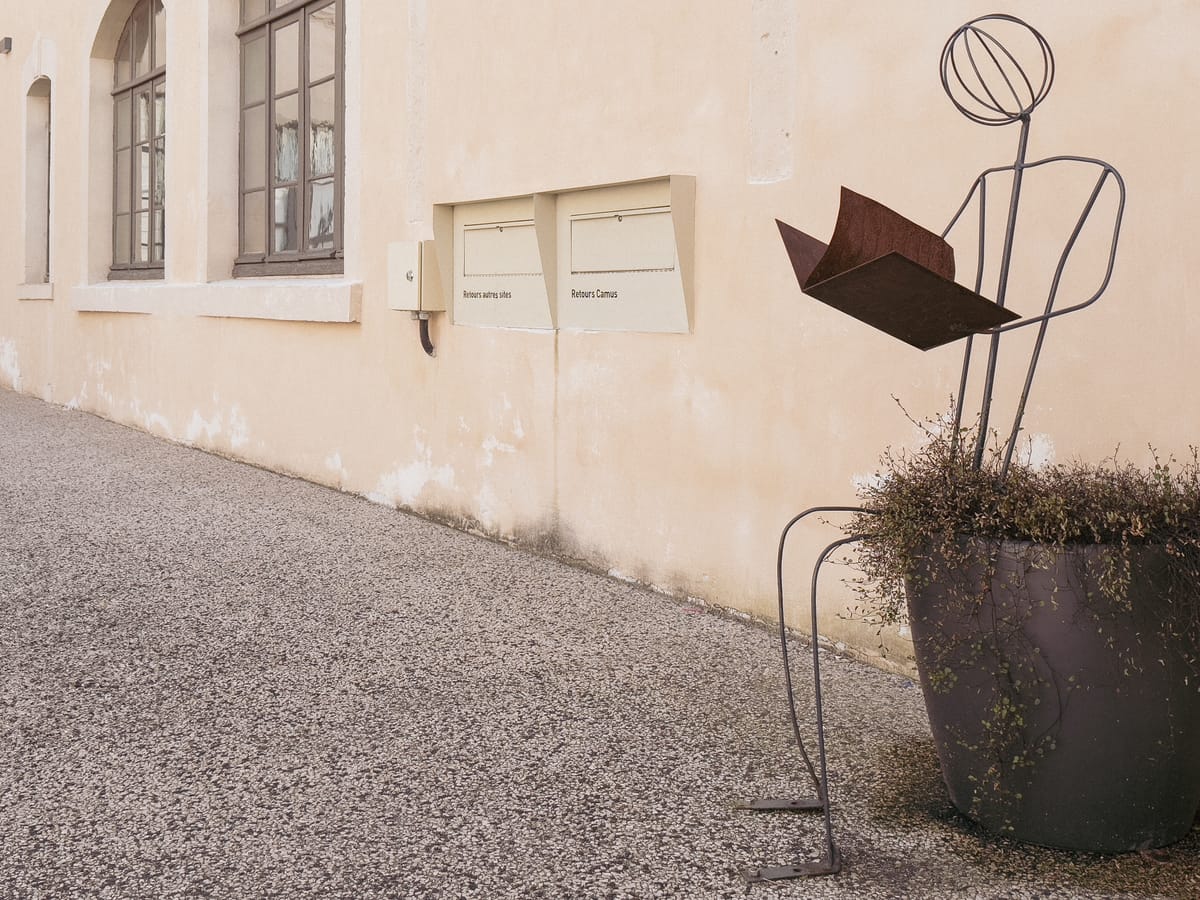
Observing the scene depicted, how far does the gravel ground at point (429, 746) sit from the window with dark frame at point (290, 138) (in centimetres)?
296

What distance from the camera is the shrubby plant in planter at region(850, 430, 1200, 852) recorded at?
Answer: 7.63 ft

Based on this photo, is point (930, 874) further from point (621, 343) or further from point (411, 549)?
point (411, 549)

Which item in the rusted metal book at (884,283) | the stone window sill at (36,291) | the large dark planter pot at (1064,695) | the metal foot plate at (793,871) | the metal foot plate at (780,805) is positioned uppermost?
the stone window sill at (36,291)

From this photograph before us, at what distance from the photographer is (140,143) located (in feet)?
35.5

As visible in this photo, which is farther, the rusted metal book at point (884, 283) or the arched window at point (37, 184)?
the arched window at point (37, 184)

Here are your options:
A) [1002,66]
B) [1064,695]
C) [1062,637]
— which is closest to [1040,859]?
[1064,695]

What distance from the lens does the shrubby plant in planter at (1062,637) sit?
232 cm

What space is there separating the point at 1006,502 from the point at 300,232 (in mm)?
6275

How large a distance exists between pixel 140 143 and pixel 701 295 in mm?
7957

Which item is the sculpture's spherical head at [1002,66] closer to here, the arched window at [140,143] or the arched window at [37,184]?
the arched window at [140,143]

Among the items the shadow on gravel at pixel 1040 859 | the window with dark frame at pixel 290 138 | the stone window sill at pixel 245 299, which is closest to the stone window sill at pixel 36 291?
the stone window sill at pixel 245 299

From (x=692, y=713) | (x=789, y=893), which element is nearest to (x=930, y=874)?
(x=789, y=893)

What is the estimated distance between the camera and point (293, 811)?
269 cm

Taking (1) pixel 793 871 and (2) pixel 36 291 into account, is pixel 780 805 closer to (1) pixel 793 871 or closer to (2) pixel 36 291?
(1) pixel 793 871
